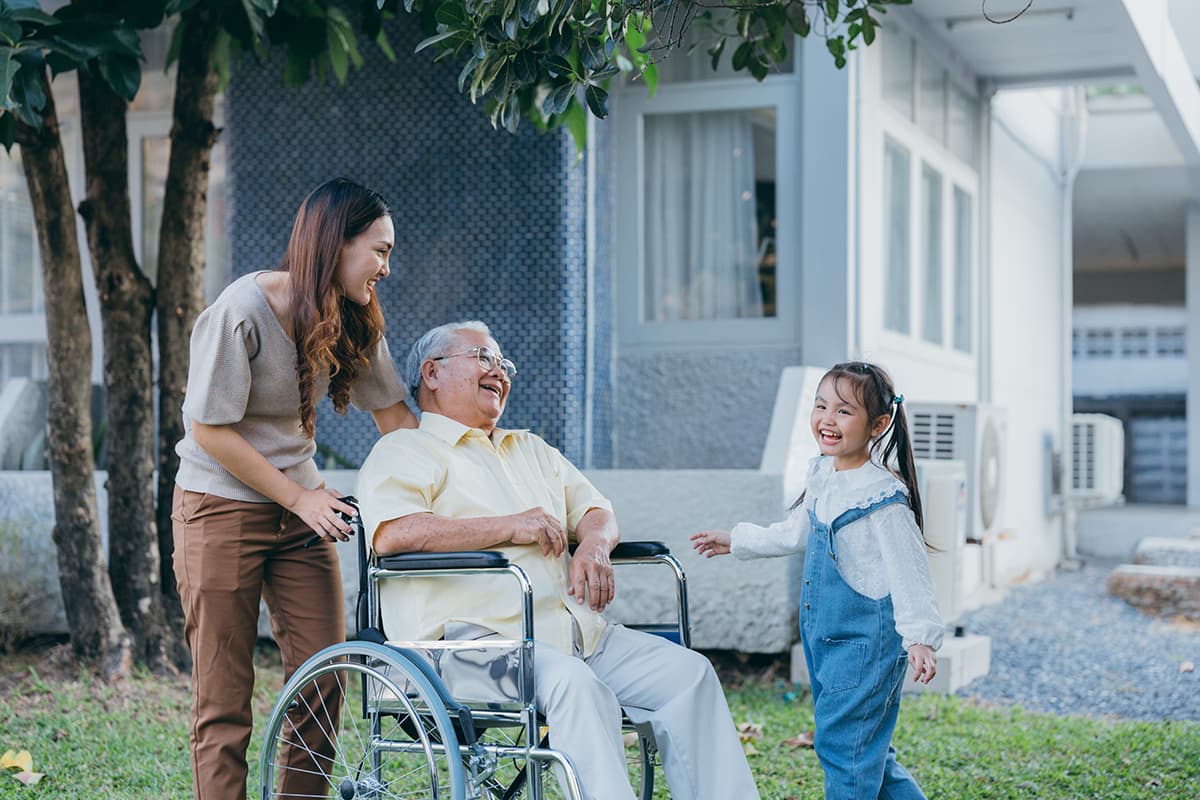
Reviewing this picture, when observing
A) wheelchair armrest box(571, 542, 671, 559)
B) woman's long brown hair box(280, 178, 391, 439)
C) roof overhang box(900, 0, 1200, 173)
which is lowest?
wheelchair armrest box(571, 542, 671, 559)

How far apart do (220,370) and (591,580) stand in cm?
90

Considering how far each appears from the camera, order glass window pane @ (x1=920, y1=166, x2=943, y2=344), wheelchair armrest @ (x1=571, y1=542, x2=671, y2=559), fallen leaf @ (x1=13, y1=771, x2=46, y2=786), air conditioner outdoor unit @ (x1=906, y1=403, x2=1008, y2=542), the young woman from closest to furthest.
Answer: the young woman
wheelchair armrest @ (x1=571, y1=542, x2=671, y2=559)
fallen leaf @ (x1=13, y1=771, x2=46, y2=786)
air conditioner outdoor unit @ (x1=906, y1=403, x2=1008, y2=542)
glass window pane @ (x1=920, y1=166, x2=943, y2=344)

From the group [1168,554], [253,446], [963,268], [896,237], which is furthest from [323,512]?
[1168,554]

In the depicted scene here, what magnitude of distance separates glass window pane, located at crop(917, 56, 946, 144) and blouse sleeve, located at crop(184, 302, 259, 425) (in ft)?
19.0

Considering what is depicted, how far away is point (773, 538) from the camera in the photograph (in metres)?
3.21

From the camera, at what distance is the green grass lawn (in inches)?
158

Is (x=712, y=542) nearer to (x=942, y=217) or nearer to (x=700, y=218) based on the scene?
(x=700, y=218)

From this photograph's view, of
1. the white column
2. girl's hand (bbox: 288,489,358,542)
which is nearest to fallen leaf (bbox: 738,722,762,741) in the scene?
girl's hand (bbox: 288,489,358,542)

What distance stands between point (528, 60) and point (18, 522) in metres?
3.77

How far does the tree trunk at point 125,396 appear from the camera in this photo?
5230 mm

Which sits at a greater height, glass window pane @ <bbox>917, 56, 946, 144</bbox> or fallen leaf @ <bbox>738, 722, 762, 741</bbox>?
glass window pane @ <bbox>917, 56, 946, 144</bbox>

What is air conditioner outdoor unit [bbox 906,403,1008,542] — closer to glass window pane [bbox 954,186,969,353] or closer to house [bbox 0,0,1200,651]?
house [bbox 0,0,1200,651]

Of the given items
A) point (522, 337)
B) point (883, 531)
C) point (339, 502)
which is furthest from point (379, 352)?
point (522, 337)

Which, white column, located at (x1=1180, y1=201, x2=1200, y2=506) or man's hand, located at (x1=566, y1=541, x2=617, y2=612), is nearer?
man's hand, located at (x1=566, y1=541, x2=617, y2=612)
